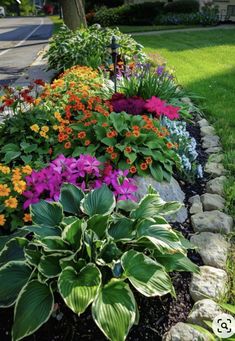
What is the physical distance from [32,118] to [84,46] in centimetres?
468

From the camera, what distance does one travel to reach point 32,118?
401 centimetres

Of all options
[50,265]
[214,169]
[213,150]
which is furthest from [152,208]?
[213,150]

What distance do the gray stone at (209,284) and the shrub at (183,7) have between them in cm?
2564

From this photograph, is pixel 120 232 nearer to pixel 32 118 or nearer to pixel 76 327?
pixel 76 327

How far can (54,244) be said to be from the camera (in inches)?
94.0

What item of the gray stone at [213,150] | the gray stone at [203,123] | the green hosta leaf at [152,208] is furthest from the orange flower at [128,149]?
the gray stone at [203,123]

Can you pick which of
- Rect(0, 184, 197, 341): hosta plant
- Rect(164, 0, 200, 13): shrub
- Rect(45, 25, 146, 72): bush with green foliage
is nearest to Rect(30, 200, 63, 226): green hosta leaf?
Rect(0, 184, 197, 341): hosta plant

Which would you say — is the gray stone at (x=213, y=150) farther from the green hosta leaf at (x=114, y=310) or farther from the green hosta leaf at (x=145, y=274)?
the green hosta leaf at (x=114, y=310)

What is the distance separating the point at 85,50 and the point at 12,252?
6.27 metres

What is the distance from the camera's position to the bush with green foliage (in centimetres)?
802

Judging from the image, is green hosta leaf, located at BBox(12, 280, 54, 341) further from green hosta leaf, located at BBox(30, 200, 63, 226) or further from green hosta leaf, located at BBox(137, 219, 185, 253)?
green hosta leaf, located at BBox(137, 219, 185, 253)

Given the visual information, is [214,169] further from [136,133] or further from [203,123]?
[203,123]

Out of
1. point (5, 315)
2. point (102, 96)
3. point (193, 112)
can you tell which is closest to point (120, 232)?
point (5, 315)

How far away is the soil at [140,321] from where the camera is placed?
2334mm
